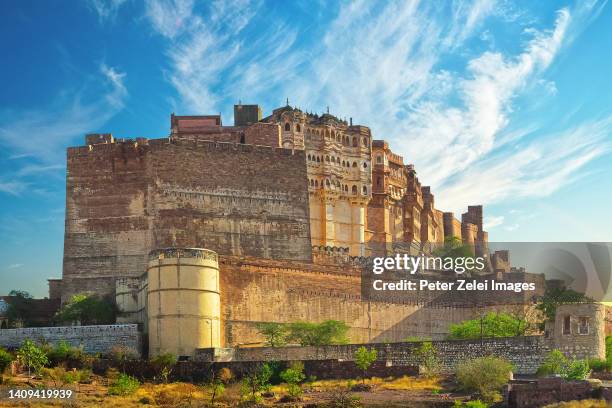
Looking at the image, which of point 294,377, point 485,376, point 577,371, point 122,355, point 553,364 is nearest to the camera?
point 577,371

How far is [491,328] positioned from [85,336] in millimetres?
17426

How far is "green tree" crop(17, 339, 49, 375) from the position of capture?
41.8m

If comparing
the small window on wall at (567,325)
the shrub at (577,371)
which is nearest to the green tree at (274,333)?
the small window on wall at (567,325)

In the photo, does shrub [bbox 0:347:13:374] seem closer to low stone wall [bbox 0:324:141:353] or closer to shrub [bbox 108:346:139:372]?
low stone wall [bbox 0:324:141:353]

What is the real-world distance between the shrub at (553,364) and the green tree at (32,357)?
17.1 meters

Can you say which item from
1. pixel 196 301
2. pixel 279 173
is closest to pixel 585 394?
pixel 196 301

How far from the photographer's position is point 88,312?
50500 mm

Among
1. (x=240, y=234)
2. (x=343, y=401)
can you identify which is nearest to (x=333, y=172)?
(x=240, y=234)

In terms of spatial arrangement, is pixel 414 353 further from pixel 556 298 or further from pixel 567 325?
pixel 556 298

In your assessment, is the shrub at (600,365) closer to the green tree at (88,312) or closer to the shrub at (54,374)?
the shrub at (54,374)

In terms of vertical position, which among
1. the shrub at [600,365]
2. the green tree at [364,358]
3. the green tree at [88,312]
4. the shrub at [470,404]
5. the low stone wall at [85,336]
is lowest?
the shrub at [470,404]

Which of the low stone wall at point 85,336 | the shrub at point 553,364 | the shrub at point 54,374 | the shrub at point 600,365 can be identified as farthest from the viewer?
the low stone wall at point 85,336

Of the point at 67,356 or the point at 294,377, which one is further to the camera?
the point at 67,356

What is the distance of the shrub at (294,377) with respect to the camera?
38.3m
